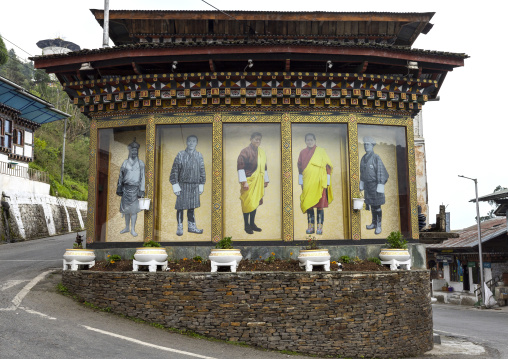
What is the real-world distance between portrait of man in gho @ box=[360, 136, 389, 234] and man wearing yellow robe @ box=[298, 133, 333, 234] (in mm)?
1067

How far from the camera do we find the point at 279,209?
532 inches

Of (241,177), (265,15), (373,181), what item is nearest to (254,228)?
(241,177)

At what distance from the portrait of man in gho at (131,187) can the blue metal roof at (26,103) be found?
71.2 ft

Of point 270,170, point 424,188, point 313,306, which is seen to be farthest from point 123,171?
point 424,188

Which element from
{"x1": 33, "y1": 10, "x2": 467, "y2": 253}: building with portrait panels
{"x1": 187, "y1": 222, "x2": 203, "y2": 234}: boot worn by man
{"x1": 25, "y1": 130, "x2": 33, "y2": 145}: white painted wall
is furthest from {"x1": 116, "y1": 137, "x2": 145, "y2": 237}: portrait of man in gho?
{"x1": 25, "y1": 130, "x2": 33, "y2": 145}: white painted wall

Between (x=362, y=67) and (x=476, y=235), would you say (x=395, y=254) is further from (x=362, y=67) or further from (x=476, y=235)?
(x=476, y=235)

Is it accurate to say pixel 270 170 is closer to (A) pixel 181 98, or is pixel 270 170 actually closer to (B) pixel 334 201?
(B) pixel 334 201

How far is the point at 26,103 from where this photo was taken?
120 ft

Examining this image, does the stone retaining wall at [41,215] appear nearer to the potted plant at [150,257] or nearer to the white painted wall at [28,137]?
the white painted wall at [28,137]

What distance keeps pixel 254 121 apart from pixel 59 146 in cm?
4618

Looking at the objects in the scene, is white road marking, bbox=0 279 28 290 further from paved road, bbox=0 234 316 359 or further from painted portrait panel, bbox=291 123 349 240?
painted portrait panel, bbox=291 123 349 240

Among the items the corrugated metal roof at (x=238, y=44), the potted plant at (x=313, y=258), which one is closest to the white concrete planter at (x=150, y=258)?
the potted plant at (x=313, y=258)

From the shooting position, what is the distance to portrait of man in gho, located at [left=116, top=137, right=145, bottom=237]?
13773 mm

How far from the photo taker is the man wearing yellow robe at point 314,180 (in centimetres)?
1358
